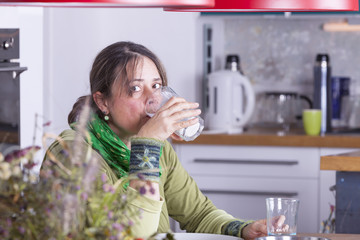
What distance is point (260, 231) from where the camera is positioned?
1.71 m

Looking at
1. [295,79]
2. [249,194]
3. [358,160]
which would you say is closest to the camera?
[358,160]

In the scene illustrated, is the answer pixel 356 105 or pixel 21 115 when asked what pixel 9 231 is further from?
pixel 356 105

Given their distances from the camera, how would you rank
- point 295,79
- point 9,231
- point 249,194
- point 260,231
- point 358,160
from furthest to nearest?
point 295,79 → point 249,194 → point 358,160 → point 260,231 → point 9,231

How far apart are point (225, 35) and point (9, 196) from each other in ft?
11.3

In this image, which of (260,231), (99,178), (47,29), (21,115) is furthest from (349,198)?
(47,29)

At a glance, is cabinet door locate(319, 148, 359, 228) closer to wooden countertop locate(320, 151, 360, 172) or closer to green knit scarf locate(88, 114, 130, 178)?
wooden countertop locate(320, 151, 360, 172)

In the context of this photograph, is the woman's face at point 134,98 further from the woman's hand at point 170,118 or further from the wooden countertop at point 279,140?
the wooden countertop at point 279,140

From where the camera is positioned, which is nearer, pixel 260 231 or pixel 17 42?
pixel 260 231

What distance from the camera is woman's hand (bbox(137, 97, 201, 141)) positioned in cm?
164

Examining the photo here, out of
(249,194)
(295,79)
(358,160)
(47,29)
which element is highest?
(47,29)

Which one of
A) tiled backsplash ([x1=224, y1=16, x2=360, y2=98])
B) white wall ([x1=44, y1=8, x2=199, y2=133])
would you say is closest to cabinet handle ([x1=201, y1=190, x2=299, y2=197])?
white wall ([x1=44, y1=8, x2=199, y2=133])

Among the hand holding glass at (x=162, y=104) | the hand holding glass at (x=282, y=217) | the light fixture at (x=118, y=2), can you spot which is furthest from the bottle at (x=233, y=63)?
the light fixture at (x=118, y=2)

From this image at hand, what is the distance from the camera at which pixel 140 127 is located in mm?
1828

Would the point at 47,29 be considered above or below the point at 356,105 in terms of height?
above
